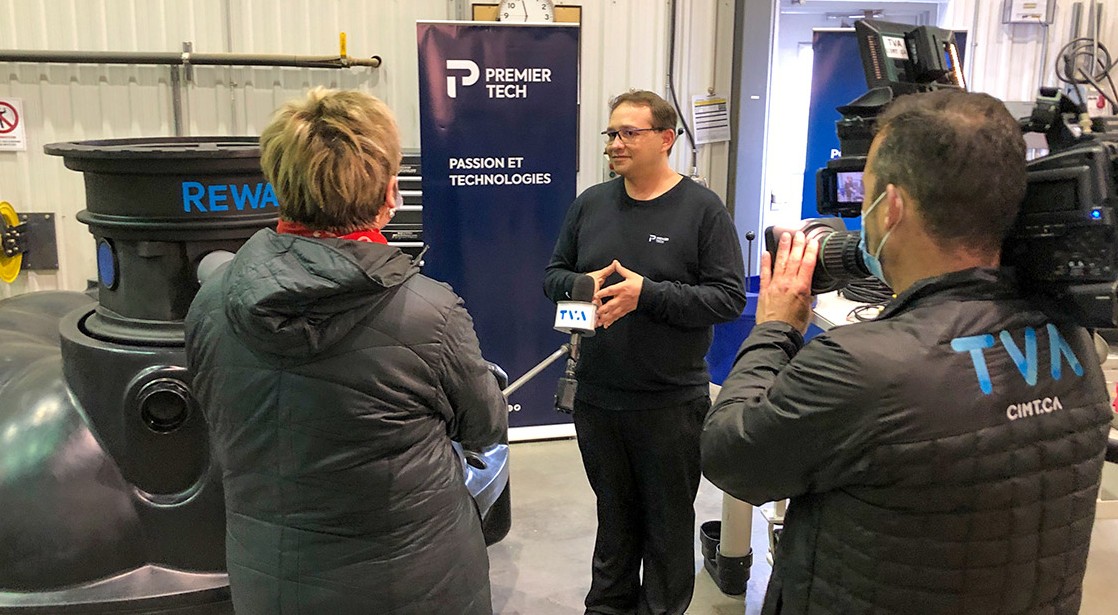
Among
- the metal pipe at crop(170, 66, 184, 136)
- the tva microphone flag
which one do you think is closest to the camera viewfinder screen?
the tva microphone flag

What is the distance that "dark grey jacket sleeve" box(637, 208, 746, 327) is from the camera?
2.13 m

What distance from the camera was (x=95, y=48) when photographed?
3.71 m

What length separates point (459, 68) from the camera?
140 inches

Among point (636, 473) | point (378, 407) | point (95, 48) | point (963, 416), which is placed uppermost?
point (95, 48)

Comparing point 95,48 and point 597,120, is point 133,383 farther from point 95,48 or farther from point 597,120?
point 597,120

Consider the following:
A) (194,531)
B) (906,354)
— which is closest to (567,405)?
(194,531)

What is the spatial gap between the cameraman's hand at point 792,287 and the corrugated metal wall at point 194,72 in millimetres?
2965

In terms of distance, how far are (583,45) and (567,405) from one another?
247 centimetres

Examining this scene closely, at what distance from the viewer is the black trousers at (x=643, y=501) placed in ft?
7.31

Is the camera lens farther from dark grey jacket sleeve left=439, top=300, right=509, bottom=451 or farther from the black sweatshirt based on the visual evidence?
the black sweatshirt

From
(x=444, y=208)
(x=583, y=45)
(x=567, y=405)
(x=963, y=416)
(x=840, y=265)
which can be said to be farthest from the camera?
(x=583, y=45)

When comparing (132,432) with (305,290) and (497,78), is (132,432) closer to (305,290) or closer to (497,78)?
(305,290)

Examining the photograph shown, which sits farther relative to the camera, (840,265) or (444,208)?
(444,208)

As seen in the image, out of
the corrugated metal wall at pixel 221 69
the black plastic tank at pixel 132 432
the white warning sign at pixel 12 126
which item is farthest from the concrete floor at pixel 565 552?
the white warning sign at pixel 12 126
